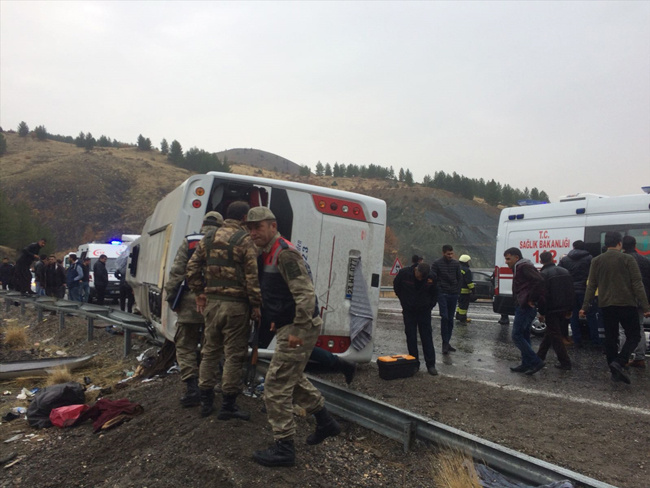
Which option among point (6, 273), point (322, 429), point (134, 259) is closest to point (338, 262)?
point (322, 429)

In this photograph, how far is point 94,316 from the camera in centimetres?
924

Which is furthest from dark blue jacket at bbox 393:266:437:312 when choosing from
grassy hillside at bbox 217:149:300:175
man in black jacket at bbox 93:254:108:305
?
grassy hillside at bbox 217:149:300:175

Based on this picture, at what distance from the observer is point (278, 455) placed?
3.63 metres

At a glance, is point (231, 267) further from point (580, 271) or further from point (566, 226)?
point (566, 226)

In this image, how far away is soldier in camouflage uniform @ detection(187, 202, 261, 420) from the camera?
4.37 metres

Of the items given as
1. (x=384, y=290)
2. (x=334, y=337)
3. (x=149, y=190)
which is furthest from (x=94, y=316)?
(x=149, y=190)

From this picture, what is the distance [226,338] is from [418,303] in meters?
3.51

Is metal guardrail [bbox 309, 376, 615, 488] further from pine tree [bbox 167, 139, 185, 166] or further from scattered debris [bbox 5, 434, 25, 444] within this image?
pine tree [bbox 167, 139, 185, 166]

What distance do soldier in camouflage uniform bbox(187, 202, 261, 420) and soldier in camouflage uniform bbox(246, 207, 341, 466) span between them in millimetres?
433

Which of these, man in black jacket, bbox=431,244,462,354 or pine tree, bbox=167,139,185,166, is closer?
man in black jacket, bbox=431,244,462,354

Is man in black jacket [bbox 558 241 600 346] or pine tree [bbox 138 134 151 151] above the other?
pine tree [bbox 138 134 151 151]

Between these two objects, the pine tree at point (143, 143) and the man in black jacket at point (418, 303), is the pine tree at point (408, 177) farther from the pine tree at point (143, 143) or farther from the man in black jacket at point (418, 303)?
the man in black jacket at point (418, 303)

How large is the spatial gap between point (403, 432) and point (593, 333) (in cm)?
662

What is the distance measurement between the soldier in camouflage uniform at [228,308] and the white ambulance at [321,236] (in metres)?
1.21
